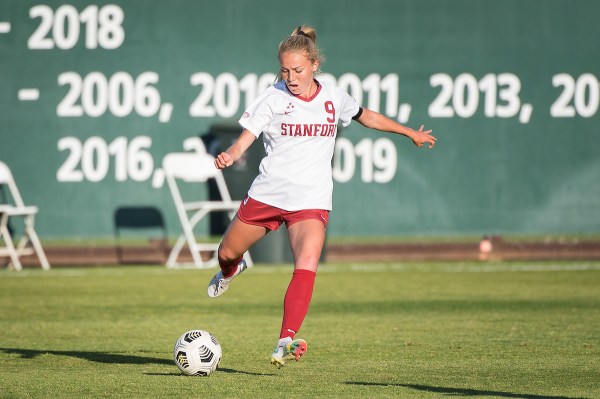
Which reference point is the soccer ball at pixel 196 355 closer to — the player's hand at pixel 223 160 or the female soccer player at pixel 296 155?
the female soccer player at pixel 296 155

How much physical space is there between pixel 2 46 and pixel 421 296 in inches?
291

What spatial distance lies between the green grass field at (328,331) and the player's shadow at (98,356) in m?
0.01

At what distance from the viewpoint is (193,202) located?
55.0ft

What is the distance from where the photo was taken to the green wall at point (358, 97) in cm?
1658

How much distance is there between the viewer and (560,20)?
669 inches

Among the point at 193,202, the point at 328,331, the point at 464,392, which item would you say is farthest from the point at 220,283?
the point at 193,202

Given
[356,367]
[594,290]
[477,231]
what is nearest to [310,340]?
[356,367]

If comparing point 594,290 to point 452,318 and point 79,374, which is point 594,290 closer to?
point 452,318

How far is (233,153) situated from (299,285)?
2.89ft

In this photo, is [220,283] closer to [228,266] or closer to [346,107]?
[228,266]

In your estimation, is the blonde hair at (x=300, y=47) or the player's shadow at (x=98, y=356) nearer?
the blonde hair at (x=300, y=47)

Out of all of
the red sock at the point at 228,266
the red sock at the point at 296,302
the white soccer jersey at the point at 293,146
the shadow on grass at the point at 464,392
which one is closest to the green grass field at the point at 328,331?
the shadow on grass at the point at 464,392

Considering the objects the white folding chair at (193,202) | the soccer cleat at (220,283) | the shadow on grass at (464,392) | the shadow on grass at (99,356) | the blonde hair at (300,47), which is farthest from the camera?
the white folding chair at (193,202)

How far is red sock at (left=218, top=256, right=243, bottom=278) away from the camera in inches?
314
